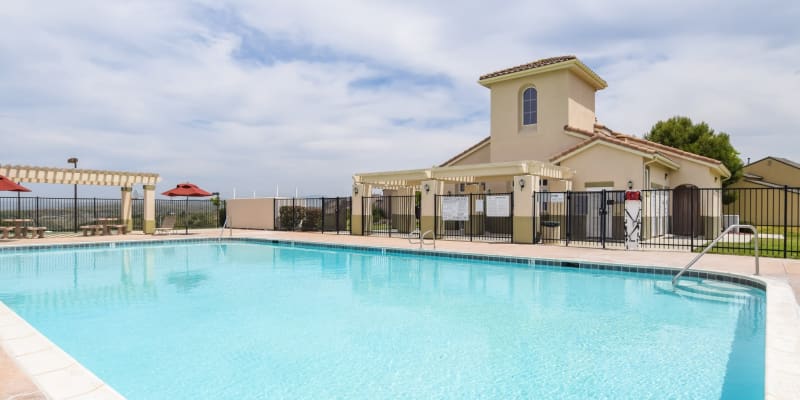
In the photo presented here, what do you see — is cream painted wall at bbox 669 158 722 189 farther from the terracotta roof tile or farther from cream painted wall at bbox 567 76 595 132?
the terracotta roof tile

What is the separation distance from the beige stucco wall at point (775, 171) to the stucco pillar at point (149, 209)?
44617mm

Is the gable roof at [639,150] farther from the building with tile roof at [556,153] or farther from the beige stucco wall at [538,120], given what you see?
the beige stucco wall at [538,120]

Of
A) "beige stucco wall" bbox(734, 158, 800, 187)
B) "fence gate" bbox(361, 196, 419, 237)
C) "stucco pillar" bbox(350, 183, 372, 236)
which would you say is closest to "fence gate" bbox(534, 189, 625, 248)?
"fence gate" bbox(361, 196, 419, 237)

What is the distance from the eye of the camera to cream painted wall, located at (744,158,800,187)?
115 ft

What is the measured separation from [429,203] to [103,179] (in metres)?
15.9

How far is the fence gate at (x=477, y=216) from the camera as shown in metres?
17.2

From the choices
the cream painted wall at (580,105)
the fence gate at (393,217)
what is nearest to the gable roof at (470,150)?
the fence gate at (393,217)

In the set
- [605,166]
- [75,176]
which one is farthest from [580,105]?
[75,176]

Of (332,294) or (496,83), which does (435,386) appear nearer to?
(332,294)

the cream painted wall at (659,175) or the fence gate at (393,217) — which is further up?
the cream painted wall at (659,175)

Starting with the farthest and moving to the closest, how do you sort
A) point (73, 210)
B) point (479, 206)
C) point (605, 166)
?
point (73, 210), point (479, 206), point (605, 166)

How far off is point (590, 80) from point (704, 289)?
16184 millimetres

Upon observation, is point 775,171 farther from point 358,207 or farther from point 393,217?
point 358,207

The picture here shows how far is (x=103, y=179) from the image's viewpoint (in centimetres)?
2155
